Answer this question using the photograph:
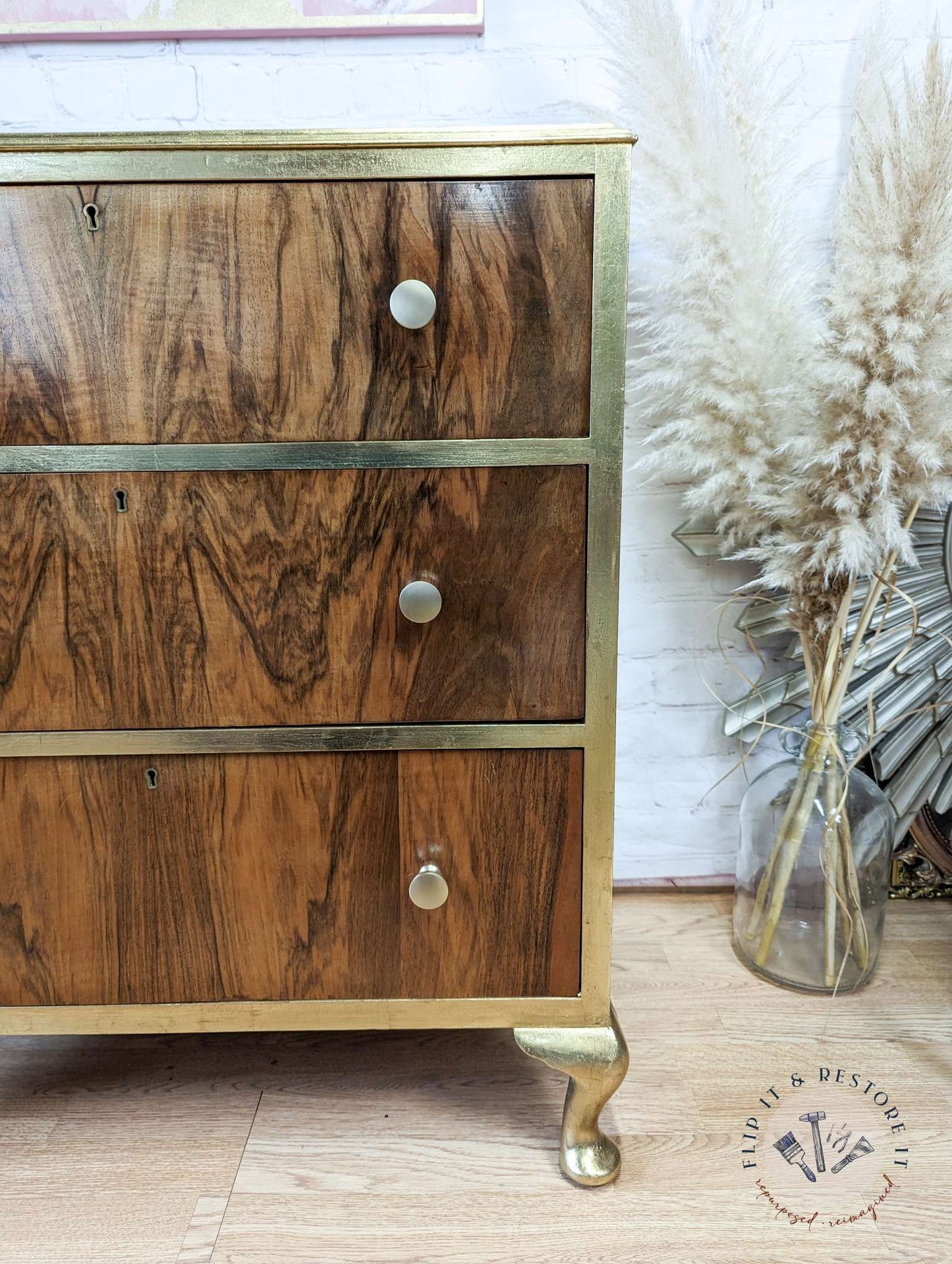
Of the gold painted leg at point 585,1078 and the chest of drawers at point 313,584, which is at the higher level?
the chest of drawers at point 313,584

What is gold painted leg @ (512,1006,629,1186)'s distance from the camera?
2.78ft

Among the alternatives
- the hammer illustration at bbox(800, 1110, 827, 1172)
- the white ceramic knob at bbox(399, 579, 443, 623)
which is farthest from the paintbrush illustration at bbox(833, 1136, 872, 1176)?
the white ceramic knob at bbox(399, 579, 443, 623)

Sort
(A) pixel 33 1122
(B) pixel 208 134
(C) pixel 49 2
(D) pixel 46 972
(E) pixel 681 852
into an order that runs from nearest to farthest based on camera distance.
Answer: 1. (B) pixel 208 134
2. (D) pixel 46 972
3. (A) pixel 33 1122
4. (C) pixel 49 2
5. (E) pixel 681 852

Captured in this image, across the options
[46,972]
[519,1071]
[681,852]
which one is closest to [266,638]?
[46,972]

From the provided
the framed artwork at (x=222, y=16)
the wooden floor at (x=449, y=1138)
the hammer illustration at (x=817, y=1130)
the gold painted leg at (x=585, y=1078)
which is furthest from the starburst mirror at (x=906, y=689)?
the framed artwork at (x=222, y=16)

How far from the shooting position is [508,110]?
116 centimetres

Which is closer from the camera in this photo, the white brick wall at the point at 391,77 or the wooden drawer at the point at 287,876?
the wooden drawer at the point at 287,876

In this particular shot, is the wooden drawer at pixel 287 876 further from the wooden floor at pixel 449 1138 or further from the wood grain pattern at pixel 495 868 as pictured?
the wooden floor at pixel 449 1138

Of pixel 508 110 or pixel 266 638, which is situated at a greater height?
pixel 508 110

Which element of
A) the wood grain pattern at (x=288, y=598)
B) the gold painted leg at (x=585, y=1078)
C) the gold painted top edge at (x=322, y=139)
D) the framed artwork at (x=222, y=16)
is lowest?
the gold painted leg at (x=585, y=1078)

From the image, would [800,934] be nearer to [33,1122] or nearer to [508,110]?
[33,1122]

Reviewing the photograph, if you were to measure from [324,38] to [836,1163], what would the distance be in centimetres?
144

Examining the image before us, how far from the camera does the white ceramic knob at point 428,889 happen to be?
805 mm

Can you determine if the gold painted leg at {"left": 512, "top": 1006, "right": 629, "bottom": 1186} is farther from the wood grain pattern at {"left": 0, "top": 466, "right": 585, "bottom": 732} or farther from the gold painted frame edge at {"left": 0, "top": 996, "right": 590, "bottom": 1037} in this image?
the wood grain pattern at {"left": 0, "top": 466, "right": 585, "bottom": 732}
